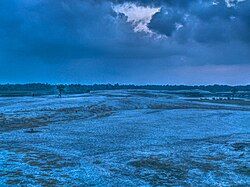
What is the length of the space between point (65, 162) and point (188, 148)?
46.2 ft

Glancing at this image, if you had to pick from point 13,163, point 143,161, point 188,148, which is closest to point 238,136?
point 188,148

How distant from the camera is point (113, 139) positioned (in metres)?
51.5

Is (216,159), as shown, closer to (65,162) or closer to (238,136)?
(65,162)

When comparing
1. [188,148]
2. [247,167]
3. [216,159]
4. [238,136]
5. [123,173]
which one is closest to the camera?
[123,173]

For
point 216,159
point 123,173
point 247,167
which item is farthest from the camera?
point 216,159

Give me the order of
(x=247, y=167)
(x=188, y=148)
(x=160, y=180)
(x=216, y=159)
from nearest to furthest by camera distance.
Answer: (x=160, y=180) < (x=247, y=167) < (x=216, y=159) < (x=188, y=148)

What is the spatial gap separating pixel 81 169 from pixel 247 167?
13.5 m

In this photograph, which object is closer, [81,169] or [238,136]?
[81,169]

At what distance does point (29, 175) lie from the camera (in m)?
31.8

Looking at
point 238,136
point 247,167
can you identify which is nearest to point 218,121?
point 238,136

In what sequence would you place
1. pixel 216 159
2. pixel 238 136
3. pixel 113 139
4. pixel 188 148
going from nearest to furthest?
pixel 216 159
pixel 188 148
pixel 113 139
pixel 238 136

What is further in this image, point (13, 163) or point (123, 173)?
point (13, 163)

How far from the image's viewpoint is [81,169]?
113ft

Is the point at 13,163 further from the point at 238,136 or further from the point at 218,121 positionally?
the point at 218,121
